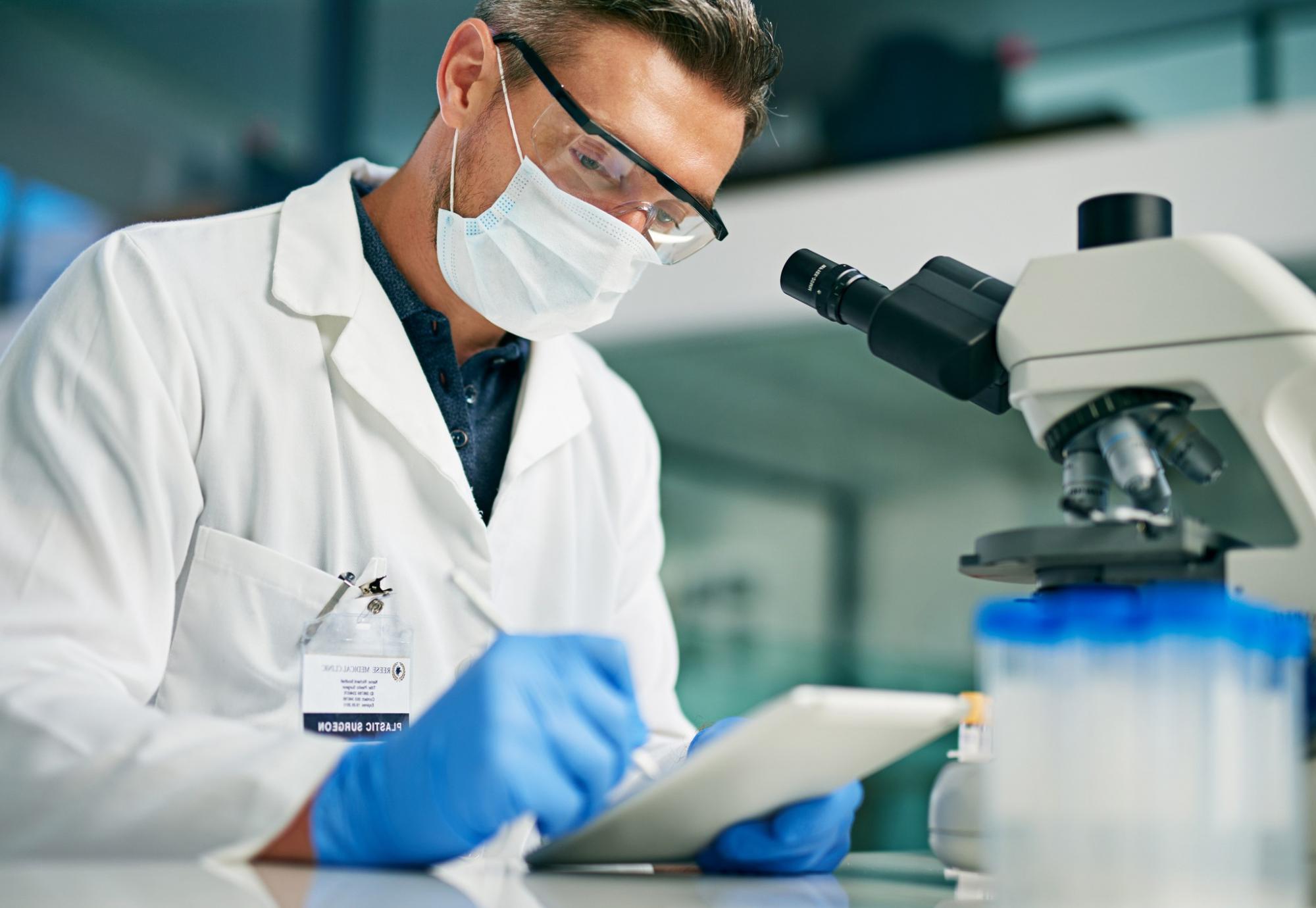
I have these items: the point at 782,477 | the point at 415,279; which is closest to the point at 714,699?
the point at 782,477

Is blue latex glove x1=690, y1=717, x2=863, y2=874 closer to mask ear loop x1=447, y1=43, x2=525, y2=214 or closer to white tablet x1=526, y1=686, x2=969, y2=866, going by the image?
white tablet x1=526, y1=686, x2=969, y2=866

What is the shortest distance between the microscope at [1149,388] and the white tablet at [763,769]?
123 mm

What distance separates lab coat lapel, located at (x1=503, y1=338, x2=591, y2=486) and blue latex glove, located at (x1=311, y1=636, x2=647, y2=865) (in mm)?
647

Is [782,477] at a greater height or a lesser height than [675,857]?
greater

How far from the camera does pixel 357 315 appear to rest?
141 centimetres

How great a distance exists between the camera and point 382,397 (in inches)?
53.9

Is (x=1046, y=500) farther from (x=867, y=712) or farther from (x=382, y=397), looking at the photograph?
(x=867, y=712)

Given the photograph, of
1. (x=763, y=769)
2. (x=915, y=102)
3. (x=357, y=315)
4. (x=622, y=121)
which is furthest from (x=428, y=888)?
(x=915, y=102)

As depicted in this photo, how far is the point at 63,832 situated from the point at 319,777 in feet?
0.67

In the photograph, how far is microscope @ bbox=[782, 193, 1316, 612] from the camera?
715 millimetres

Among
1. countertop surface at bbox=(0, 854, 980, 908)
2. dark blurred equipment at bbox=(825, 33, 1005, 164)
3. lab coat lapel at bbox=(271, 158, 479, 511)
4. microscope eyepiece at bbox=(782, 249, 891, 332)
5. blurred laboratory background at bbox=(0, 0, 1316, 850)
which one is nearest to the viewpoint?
countertop surface at bbox=(0, 854, 980, 908)

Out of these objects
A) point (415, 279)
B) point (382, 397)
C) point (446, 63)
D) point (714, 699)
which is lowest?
point (714, 699)

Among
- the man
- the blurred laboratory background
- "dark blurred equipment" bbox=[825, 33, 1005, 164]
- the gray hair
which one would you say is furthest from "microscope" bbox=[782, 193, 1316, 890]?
"dark blurred equipment" bbox=[825, 33, 1005, 164]

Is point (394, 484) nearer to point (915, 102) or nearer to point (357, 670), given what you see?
point (357, 670)
